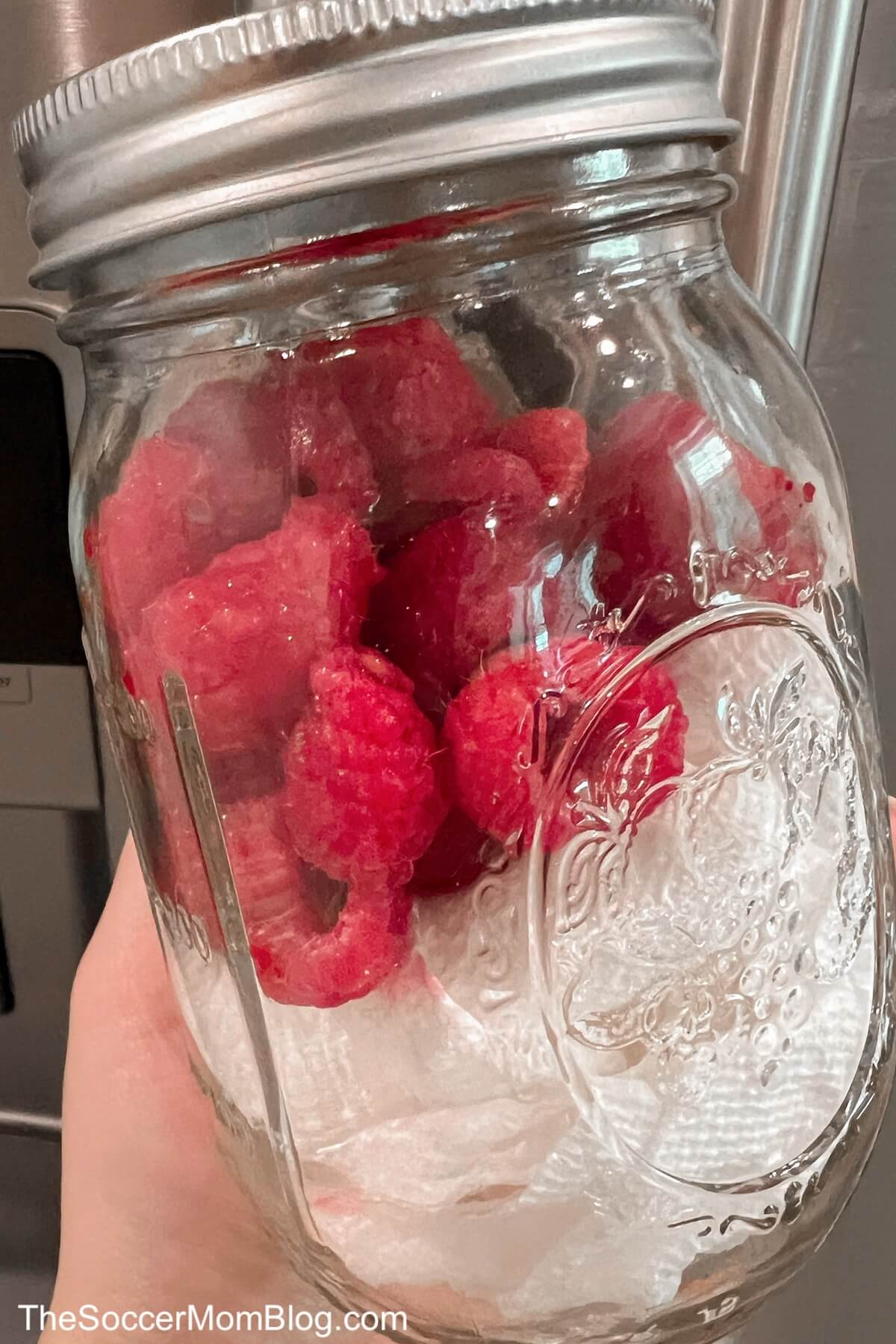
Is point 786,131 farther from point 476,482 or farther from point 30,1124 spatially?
point 30,1124

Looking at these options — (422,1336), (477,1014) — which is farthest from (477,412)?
(422,1336)

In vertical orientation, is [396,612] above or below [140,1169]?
above

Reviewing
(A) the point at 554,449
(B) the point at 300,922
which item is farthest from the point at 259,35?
(B) the point at 300,922

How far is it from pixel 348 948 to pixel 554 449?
152 mm

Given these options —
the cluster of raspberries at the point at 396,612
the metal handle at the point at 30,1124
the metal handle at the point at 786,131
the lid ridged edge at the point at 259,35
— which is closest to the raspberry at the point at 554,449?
the cluster of raspberries at the point at 396,612

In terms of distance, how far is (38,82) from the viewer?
42cm

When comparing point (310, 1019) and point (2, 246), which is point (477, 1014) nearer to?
point (310, 1019)

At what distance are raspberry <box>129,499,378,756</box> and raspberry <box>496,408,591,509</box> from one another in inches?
2.1

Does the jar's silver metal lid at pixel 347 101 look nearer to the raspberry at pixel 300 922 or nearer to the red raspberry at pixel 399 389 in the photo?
the red raspberry at pixel 399 389

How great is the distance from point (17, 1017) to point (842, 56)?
2.16 ft

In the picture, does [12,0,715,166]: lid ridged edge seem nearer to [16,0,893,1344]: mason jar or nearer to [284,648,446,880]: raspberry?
[16,0,893,1344]: mason jar

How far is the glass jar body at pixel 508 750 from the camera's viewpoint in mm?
282

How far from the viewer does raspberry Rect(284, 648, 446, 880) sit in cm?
27

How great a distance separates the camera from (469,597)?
0.28 m
